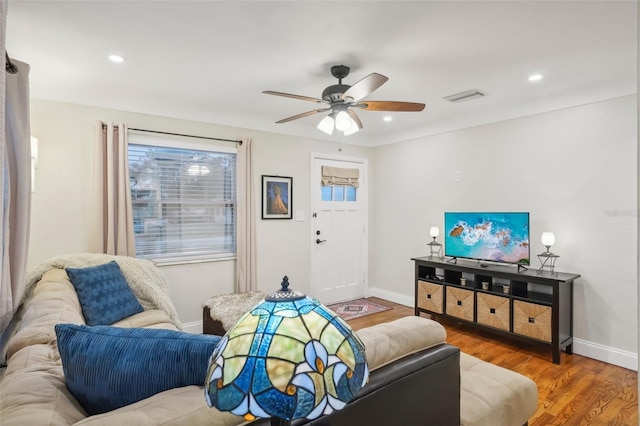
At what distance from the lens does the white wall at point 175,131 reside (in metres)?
3.05

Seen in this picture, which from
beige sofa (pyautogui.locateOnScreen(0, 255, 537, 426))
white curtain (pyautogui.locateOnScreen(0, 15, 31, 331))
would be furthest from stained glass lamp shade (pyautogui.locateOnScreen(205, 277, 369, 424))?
white curtain (pyautogui.locateOnScreen(0, 15, 31, 331))

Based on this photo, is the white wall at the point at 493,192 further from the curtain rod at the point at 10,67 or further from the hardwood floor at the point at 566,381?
the curtain rod at the point at 10,67

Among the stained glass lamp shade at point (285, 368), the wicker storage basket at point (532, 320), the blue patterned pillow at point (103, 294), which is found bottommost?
the wicker storage basket at point (532, 320)

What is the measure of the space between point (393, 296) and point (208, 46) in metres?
4.05

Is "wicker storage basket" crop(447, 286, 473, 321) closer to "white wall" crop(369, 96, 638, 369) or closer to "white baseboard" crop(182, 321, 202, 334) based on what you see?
"white wall" crop(369, 96, 638, 369)

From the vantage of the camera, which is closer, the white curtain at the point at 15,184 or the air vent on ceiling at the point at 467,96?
the white curtain at the point at 15,184

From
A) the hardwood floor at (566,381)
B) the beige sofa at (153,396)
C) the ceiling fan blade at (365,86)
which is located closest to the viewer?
the beige sofa at (153,396)

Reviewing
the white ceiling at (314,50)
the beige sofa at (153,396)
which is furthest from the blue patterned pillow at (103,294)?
the white ceiling at (314,50)

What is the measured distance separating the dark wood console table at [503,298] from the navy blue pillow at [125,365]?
10.4 ft

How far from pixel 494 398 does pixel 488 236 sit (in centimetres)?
231

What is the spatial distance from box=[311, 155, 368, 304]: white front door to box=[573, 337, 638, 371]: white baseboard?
2726mm

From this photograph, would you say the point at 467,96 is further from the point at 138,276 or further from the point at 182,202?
the point at 138,276

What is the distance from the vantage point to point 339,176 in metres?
4.92

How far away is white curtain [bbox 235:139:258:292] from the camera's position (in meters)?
3.95
